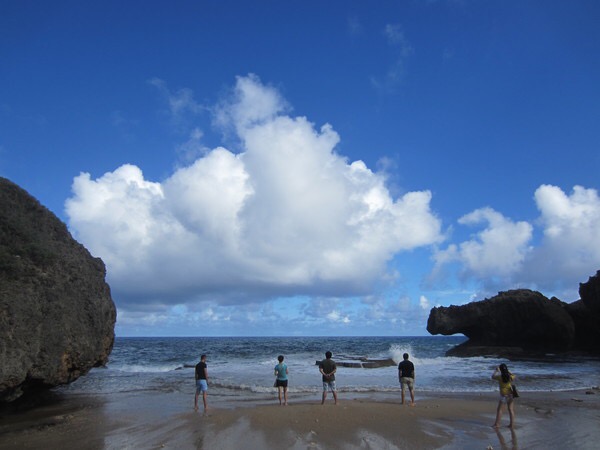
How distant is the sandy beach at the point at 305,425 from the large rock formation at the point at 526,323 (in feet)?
111

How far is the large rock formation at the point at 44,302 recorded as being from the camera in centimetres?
1284

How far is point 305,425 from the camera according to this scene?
1202 centimetres

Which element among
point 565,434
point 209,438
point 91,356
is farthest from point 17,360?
point 565,434

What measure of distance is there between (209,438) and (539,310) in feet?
154

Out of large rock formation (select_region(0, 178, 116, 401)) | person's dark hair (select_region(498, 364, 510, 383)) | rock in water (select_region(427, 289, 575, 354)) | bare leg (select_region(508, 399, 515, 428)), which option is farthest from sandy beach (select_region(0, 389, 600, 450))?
rock in water (select_region(427, 289, 575, 354))

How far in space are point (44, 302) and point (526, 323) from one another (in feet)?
164

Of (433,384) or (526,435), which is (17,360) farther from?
(433,384)

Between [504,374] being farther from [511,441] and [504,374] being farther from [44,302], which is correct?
[44,302]

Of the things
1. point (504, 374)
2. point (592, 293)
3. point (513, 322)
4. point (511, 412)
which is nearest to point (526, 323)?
point (513, 322)

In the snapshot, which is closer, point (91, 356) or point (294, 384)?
point (91, 356)

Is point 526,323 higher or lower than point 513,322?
lower

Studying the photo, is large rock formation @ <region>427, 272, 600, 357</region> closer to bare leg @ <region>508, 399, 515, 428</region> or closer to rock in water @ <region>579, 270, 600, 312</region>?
rock in water @ <region>579, 270, 600, 312</region>

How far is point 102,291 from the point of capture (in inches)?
730

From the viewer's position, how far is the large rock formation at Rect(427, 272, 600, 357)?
47.0 meters
